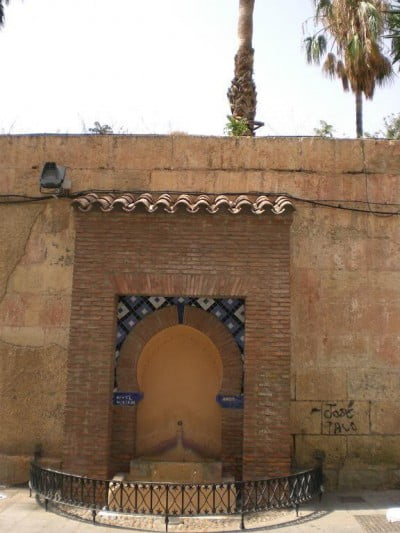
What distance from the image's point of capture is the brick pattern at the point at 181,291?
6.99m

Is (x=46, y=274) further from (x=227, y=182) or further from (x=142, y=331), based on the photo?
(x=227, y=182)

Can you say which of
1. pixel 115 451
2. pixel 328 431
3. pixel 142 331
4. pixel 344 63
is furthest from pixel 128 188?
pixel 344 63

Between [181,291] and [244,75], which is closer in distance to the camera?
[181,291]

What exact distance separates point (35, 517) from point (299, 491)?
123 inches

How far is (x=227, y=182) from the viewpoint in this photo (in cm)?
829

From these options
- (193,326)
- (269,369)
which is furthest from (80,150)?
(269,369)

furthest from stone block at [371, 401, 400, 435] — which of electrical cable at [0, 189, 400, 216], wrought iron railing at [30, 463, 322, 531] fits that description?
electrical cable at [0, 189, 400, 216]

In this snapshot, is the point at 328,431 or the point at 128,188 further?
the point at 128,188

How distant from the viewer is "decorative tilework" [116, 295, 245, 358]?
7.68 meters

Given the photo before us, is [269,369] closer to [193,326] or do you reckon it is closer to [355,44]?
[193,326]

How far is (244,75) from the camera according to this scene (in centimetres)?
1412

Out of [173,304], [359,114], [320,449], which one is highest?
[359,114]

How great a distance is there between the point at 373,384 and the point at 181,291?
310cm

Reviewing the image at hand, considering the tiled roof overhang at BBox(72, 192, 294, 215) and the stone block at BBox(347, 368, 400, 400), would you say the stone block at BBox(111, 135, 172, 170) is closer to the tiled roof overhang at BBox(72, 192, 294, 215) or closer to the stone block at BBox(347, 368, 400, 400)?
the tiled roof overhang at BBox(72, 192, 294, 215)
